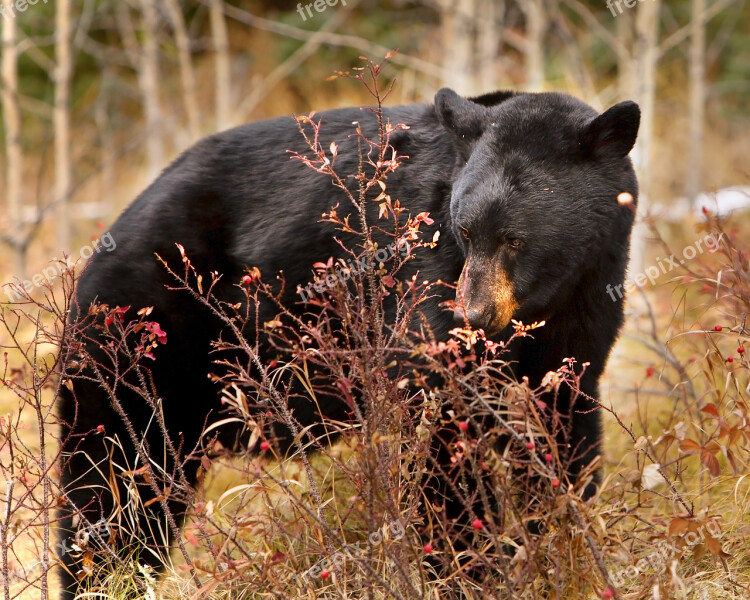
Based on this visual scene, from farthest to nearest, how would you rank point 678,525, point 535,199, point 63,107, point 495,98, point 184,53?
point 184,53 < point 63,107 < point 495,98 < point 535,199 < point 678,525

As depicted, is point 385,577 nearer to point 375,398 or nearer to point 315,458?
point 375,398

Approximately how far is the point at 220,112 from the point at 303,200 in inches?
284

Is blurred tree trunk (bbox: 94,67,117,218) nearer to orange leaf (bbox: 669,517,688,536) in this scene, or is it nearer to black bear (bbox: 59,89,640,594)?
black bear (bbox: 59,89,640,594)

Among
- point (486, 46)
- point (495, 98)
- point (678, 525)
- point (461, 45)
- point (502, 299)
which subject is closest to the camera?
point (678, 525)

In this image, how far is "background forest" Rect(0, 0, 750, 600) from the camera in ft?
8.46

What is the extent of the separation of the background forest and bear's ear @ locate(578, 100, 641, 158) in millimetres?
504

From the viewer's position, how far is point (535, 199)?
2850 mm

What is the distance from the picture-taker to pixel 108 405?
330 cm

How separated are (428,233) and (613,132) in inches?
27.2

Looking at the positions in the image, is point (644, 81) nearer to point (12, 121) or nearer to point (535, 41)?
point (535, 41)

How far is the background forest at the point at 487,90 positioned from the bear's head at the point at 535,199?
373 millimetres

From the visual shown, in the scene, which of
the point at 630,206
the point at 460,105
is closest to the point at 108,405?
the point at 460,105

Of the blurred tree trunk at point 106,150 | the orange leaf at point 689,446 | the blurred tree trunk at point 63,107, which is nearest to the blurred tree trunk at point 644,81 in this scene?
the orange leaf at point 689,446

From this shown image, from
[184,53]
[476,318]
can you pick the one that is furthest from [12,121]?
[476,318]
